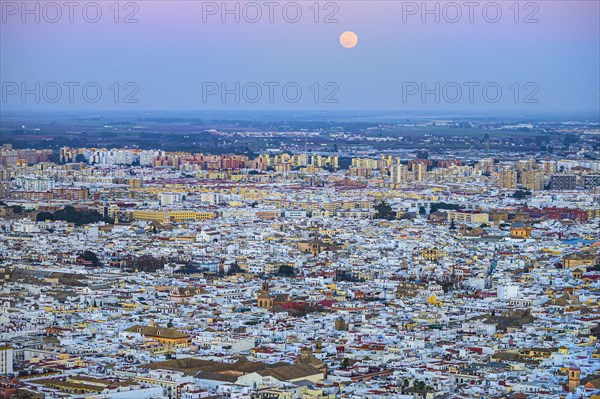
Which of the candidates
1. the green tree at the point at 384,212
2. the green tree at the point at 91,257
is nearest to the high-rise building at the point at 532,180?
the green tree at the point at 384,212

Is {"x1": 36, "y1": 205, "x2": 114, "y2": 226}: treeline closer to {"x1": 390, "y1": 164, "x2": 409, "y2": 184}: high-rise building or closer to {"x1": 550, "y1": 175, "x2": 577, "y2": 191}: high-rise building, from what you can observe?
{"x1": 550, "y1": 175, "x2": 577, "y2": 191}: high-rise building

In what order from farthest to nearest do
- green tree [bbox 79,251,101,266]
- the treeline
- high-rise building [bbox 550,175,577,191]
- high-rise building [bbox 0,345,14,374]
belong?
high-rise building [bbox 550,175,577,191] < the treeline < green tree [bbox 79,251,101,266] < high-rise building [bbox 0,345,14,374]

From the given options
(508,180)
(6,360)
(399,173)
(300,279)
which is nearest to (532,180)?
(508,180)

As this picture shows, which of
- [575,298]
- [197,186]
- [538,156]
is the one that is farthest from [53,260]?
[538,156]

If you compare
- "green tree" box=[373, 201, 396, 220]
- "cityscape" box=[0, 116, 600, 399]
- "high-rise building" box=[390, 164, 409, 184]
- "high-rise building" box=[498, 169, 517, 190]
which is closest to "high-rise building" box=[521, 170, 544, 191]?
"cityscape" box=[0, 116, 600, 399]

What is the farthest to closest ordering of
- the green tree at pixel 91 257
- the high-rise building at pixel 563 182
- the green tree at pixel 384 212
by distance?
the high-rise building at pixel 563 182 < the green tree at pixel 384 212 < the green tree at pixel 91 257

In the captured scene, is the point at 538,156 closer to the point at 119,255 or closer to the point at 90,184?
the point at 90,184

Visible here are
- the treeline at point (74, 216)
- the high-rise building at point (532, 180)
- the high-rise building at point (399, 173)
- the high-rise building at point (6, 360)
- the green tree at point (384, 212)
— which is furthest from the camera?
the high-rise building at point (399, 173)

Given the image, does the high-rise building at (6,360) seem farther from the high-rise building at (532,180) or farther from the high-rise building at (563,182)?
the high-rise building at (563,182)

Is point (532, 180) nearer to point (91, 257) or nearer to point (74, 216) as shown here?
point (74, 216)
